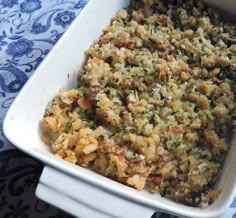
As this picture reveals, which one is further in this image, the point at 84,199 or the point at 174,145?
the point at 174,145

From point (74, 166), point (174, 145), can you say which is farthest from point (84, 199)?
point (174, 145)

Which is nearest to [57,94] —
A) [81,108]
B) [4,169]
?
[81,108]

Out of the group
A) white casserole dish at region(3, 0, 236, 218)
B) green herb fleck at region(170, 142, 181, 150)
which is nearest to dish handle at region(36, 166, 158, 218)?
white casserole dish at region(3, 0, 236, 218)

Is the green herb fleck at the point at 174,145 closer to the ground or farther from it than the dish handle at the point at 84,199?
farther from it

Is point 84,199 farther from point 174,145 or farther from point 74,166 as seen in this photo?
point 174,145

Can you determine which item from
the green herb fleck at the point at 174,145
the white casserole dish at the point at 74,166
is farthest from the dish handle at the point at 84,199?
the green herb fleck at the point at 174,145

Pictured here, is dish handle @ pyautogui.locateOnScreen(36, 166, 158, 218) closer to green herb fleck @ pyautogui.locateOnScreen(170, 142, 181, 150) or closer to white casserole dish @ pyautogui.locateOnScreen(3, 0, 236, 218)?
white casserole dish @ pyautogui.locateOnScreen(3, 0, 236, 218)

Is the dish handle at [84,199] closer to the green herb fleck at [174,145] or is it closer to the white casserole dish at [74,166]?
the white casserole dish at [74,166]

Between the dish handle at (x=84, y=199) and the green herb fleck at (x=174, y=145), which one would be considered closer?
the dish handle at (x=84, y=199)
